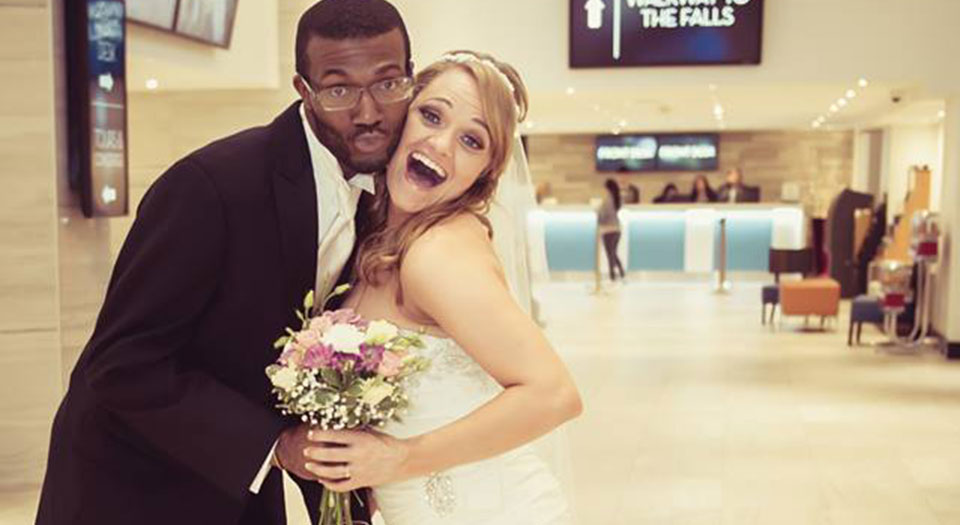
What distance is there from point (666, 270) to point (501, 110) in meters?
19.5

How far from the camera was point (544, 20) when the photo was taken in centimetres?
1113

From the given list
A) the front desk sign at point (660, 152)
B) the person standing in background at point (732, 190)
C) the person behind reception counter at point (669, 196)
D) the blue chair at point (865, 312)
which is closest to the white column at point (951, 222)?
the blue chair at point (865, 312)

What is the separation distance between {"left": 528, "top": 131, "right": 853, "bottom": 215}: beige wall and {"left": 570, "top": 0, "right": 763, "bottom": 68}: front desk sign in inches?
537

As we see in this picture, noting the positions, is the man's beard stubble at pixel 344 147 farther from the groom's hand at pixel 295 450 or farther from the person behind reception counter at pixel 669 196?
the person behind reception counter at pixel 669 196

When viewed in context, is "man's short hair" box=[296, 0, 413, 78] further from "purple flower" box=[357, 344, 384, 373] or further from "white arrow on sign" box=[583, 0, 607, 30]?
"white arrow on sign" box=[583, 0, 607, 30]

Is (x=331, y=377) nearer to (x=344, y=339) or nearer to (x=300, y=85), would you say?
(x=344, y=339)

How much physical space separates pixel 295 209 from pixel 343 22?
0.33 metres

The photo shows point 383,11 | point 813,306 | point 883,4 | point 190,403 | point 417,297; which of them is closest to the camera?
point 190,403

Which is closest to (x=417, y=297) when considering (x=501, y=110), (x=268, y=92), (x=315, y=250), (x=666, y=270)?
(x=315, y=250)

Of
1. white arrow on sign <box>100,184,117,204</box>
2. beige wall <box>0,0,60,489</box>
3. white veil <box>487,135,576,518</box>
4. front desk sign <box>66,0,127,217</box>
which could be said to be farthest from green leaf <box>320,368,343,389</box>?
white arrow on sign <box>100,184,117,204</box>

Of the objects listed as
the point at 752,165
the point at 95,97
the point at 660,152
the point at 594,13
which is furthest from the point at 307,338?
the point at 752,165

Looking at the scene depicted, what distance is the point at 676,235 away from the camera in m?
21.1

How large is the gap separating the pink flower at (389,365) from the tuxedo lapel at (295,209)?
7.6 inches

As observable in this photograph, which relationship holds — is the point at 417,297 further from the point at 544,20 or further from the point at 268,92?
the point at 544,20
